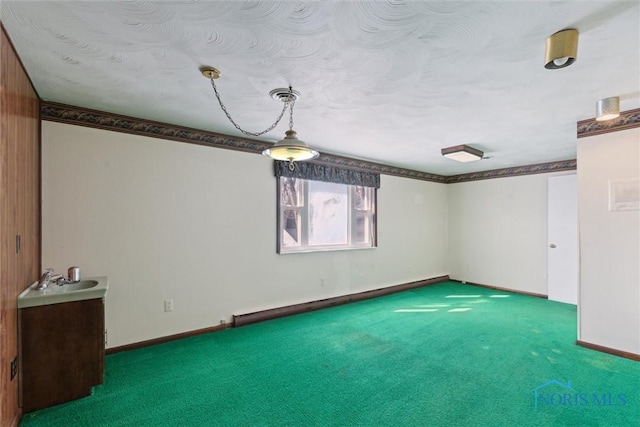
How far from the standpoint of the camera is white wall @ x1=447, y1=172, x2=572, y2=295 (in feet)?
18.6

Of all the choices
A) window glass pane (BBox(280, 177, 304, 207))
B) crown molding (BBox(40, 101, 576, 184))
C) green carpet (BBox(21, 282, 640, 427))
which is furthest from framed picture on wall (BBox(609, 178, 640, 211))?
window glass pane (BBox(280, 177, 304, 207))

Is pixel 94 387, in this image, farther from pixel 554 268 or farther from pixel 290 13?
pixel 554 268

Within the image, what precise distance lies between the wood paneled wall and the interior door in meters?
6.80

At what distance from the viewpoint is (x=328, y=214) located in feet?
16.7

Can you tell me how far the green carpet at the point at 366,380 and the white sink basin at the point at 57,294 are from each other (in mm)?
752

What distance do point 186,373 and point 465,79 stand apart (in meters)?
3.30

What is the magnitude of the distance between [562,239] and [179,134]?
6.11 m

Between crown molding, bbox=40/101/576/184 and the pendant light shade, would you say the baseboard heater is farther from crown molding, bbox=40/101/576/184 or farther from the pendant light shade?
the pendant light shade

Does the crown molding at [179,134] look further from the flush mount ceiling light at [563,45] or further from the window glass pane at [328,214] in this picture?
the flush mount ceiling light at [563,45]

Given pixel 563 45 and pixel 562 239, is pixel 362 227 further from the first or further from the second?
pixel 563 45

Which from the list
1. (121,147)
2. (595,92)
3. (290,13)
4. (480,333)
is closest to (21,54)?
(121,147)

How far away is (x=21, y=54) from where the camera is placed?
1996 mm

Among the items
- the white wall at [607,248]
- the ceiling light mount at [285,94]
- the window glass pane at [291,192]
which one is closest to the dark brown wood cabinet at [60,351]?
the ceiling light mount at [285,94]

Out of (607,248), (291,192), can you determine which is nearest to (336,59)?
(291,192)
